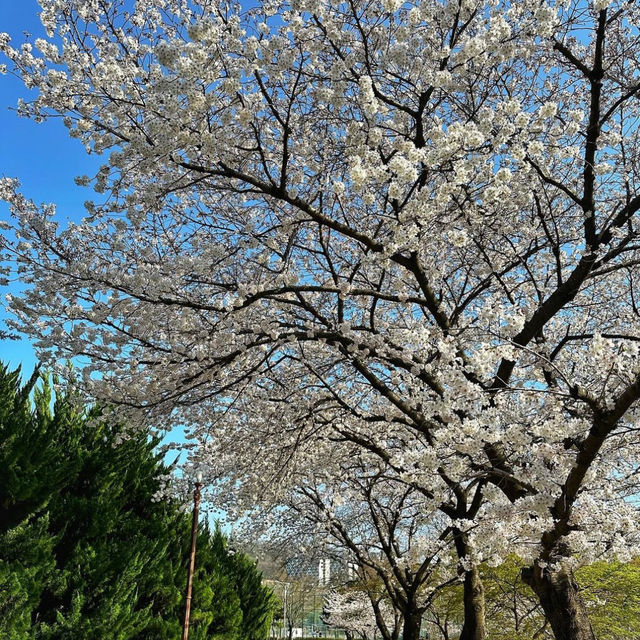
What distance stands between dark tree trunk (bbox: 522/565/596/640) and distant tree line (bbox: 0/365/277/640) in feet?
13.5

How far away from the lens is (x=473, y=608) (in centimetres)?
776

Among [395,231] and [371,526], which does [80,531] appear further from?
[371,526]

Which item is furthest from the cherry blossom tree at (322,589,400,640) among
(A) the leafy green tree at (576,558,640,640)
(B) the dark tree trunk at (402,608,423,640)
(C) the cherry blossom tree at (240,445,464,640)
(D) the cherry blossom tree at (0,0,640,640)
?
(D) the cherry blossom tree at (0,0,640,640)

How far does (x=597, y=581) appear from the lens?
30.5 ft

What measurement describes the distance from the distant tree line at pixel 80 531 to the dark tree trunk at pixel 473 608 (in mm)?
3851

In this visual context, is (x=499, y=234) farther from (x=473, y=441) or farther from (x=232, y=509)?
(x=232, y=509)

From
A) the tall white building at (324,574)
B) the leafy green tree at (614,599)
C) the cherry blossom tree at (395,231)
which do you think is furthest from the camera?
the tall white building at (324,574)

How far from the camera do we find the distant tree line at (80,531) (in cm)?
487

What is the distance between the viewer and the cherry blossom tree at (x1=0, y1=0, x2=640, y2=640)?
3.85 metres

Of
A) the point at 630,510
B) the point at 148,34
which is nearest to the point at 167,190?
the point at 148,34

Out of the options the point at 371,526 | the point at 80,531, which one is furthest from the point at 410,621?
the point at 80,531

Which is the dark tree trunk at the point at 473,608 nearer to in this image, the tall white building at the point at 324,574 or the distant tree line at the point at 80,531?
the distant tree line at the point at 80,531

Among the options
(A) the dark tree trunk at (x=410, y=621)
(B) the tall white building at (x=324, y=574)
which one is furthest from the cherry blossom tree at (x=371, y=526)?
(B) the tall white building at (x=324, y=574)

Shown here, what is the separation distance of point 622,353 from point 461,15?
3.09 meters
